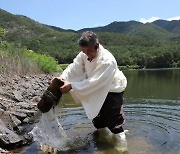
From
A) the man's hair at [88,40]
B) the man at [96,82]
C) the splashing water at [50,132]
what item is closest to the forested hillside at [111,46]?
the splashing water at [50,132]

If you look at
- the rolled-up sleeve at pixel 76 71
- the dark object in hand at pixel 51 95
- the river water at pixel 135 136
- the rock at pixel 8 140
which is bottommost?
the river water at pixel 135 136

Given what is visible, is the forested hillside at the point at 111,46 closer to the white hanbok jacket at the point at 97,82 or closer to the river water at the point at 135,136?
the river water at the point at 135,136

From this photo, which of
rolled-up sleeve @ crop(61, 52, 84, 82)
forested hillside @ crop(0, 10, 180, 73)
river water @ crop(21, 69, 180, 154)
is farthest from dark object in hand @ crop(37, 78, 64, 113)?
forested hillside @ crop(0, 10, 180, 73)

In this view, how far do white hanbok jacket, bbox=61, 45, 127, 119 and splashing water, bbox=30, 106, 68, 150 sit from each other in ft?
2.16

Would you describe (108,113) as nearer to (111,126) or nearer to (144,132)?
(111,126)

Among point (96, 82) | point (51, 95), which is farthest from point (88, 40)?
point (51, 95)

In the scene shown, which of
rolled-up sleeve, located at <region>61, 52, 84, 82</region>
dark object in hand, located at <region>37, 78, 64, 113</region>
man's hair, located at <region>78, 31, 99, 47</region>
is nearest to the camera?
man's hair, located at <region>78, 31, 99, 47</region>

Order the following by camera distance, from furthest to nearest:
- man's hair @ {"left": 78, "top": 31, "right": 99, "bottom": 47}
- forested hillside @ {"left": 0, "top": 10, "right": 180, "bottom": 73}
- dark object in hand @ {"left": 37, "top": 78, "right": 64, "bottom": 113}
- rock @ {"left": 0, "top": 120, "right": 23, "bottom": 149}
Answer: forested hillside @ {"left": 0, "top": 10, "right": 180, "bottom": 73} → rock @ {"left": 0, "top": 120, "right": 23, "bottom": 149} → dark object in hand @ {"left": 37, "top": 78, "right": 64, "bottom": 113} → man's hair @ {"left": 78, "top": 31, "right": 99, "bottom": 47}

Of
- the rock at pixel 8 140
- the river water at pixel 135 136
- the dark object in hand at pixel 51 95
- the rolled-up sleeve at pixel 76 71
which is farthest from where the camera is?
the rock at pixel 8 140

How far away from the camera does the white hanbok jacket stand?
17.7ft

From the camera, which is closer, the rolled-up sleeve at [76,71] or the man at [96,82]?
the man at [96,82]

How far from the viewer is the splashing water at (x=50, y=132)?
19.9 ft

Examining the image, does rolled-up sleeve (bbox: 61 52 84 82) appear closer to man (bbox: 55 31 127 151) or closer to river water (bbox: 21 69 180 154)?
man (bbox: 55 31 127 151)

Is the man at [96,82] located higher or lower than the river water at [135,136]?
higher
